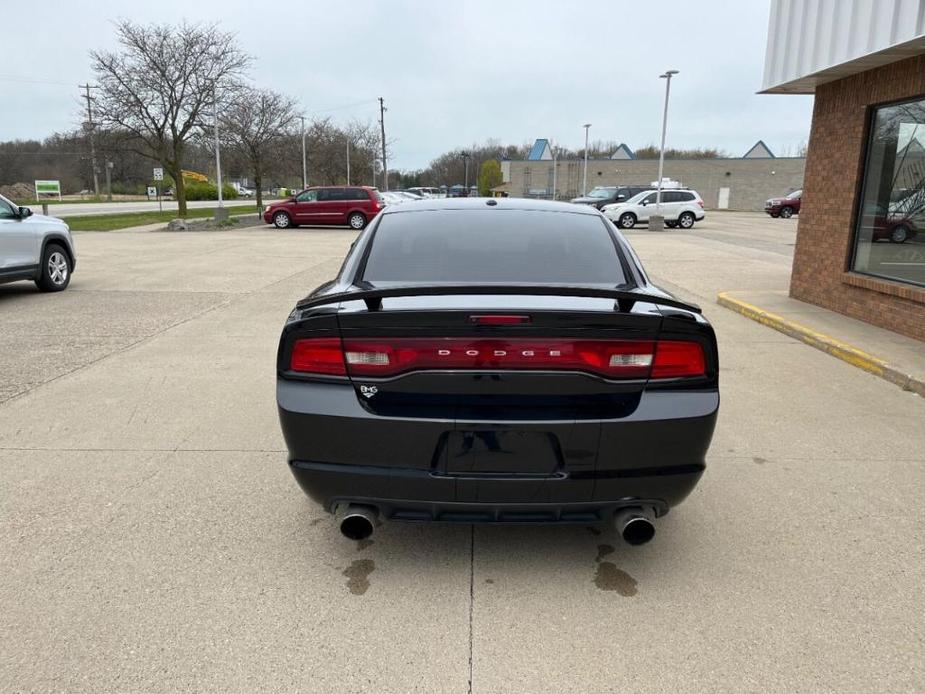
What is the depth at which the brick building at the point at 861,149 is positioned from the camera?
300 inches

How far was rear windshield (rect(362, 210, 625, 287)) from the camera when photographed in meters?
3.49

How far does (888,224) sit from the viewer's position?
Answer: 853cm

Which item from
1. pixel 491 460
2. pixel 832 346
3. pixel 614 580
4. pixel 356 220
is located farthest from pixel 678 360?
pixel 356 220

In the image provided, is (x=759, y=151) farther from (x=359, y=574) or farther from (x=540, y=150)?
(x=359, y=574)

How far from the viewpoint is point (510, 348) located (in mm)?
2701

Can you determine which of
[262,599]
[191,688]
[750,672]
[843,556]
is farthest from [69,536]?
[843,556]

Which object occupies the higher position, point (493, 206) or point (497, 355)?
point (493, 206)

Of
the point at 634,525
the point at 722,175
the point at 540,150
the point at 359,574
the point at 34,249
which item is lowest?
the point at 359,574

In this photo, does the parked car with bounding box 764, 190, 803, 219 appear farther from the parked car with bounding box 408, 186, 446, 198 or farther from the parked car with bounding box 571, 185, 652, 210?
the parked car with bounding box 408, 186, 446, 198

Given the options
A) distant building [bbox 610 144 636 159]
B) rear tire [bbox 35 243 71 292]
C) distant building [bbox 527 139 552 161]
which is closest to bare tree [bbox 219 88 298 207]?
rear tire [bbox 35 243 71 292]

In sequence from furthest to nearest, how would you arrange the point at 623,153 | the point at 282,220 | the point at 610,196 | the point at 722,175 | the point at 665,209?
the point at 623,153 → the point at 722,175 → the point at 610,196 → the point at 665,209 → the point at 282,220

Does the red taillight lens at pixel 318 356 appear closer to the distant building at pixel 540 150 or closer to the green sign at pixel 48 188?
the green sign at pixel 48 188

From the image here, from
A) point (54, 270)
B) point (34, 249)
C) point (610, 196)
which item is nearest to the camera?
point (34, 249)

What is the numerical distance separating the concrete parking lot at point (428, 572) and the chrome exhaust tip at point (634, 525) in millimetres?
268
